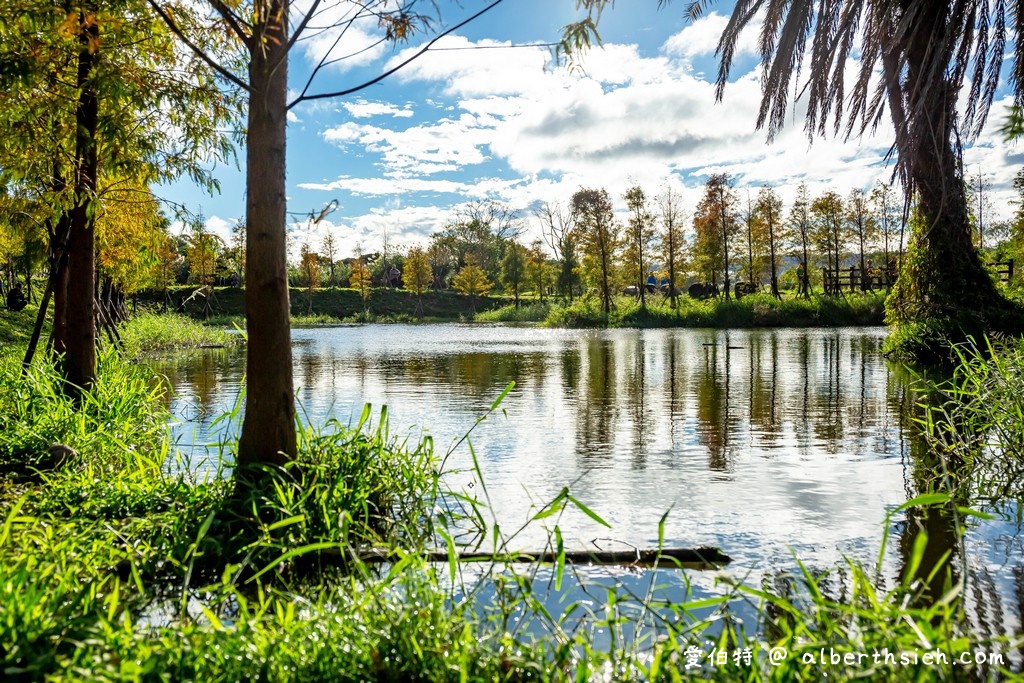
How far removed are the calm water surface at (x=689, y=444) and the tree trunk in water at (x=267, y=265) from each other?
1277mm

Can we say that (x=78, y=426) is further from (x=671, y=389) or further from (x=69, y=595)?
(x=671, y=389)

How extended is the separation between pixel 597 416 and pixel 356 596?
7527 millimetres

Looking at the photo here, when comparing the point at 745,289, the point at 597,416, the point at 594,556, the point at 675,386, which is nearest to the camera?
the point at 594,556

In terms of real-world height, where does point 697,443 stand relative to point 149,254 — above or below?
below

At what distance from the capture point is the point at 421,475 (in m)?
4.84

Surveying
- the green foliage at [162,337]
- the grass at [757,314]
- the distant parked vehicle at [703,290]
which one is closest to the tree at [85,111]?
the green foliage at [162,337]

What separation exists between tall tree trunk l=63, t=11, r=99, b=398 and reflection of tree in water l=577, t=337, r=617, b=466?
5.34 metres

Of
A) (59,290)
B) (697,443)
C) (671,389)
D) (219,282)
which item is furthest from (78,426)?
(219,282)

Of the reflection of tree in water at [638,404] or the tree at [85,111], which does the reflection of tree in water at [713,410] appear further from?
the tree at [85,111]

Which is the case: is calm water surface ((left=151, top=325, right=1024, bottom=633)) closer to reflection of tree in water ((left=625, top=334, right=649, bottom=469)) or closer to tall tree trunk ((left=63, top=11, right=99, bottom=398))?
reflection of tree in water ((left=625, top=334, right=649, bottom=469))

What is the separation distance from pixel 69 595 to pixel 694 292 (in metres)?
53.2

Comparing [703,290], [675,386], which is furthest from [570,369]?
[703,290]

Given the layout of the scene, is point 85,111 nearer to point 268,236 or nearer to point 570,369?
point 268,236

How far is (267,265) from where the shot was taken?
4570 mm
